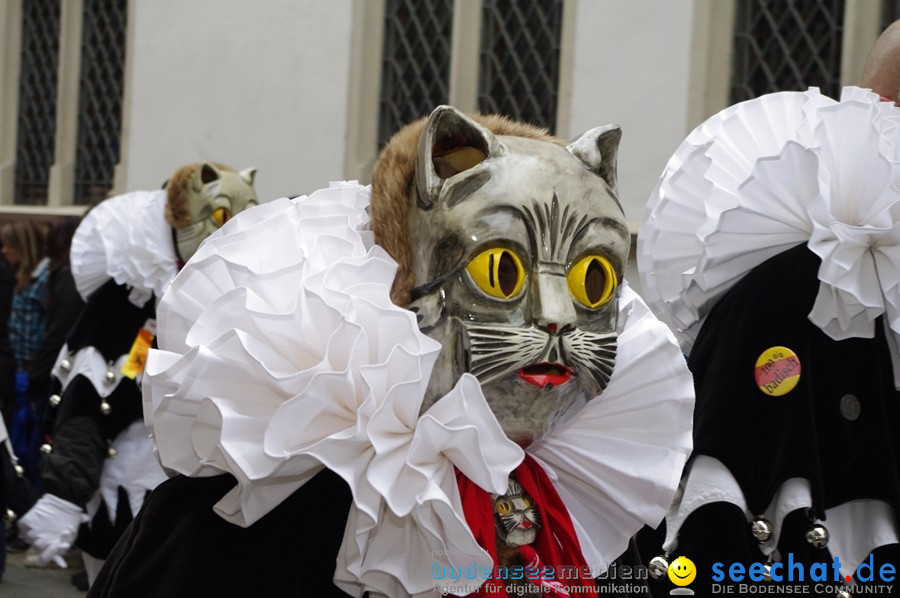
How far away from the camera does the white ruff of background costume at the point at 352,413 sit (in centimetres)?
204

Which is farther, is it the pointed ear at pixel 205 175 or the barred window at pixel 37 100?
the barred window at pixel 37 100

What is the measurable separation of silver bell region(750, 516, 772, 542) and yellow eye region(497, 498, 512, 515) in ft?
3.28

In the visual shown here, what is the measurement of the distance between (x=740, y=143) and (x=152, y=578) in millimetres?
2011

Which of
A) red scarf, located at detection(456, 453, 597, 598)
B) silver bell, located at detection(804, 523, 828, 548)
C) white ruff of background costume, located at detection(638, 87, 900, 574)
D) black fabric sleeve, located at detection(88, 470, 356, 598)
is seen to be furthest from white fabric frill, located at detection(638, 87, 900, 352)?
black fabric sleeve, located at detection(88, 470, 356, 598)

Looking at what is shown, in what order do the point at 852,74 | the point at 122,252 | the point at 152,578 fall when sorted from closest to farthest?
1. the point at 152,578
2. the point at 122,252
3. the point at 852,74

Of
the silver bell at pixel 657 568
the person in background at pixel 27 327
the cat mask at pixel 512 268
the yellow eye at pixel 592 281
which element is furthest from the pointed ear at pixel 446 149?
the person in background at pixel 27 327

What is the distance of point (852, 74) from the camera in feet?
22.7

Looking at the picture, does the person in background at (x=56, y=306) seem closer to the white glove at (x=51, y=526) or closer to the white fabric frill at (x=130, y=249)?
the white fabric frill at (x=130, y=249)

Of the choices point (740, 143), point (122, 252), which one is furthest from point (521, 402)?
point (122, 252)

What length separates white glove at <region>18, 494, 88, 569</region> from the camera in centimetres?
456

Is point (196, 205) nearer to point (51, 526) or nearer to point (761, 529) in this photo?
point (51, 526)

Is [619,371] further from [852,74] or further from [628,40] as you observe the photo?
[628,40]

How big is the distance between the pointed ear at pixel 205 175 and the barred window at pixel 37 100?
767 centimetres

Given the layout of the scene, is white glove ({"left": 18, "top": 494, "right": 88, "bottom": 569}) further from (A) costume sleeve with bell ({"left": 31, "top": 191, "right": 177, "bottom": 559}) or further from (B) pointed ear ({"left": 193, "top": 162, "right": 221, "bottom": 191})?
(B) pointed ear ({"left": 193, "top": 162, "right": 221, "bottom": 191})
